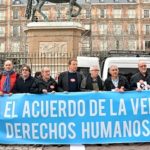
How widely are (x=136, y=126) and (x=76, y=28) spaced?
977 centimetres

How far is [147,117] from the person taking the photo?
1007 centimetres

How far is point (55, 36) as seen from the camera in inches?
763

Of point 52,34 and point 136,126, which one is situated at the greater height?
point 52,34

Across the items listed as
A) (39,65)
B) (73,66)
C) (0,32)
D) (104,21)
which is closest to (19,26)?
(0,32)

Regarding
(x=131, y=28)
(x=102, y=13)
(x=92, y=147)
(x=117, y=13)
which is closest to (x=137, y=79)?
(x=92, y=147)

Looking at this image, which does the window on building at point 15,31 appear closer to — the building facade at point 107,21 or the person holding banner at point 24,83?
the building facade at point 107,21

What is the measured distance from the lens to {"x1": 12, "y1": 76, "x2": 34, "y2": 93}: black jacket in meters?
10.5

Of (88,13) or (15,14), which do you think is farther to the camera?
(15,14)

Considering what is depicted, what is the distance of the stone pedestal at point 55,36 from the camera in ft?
63.5

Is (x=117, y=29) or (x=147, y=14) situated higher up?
(x=147, y=14)

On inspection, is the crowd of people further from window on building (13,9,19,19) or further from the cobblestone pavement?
window on building (13,9,19,19)

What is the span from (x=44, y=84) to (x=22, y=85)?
1.69 feet

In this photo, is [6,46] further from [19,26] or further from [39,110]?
[39,110]

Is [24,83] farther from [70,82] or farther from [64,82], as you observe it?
[70,82]
